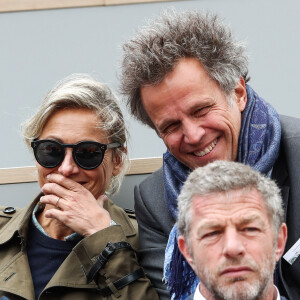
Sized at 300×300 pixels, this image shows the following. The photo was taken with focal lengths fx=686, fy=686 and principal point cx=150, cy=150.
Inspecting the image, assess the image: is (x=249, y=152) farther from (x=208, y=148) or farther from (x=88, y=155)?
(x=88, y=155)

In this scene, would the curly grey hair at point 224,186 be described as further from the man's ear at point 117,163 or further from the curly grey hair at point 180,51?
the man's ear at point 117,163

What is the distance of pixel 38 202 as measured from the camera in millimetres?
3580

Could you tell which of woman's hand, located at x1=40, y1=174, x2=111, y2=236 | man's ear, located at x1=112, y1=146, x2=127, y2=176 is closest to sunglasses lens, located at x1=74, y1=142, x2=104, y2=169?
woman's hand, located at x1=40, y1=174, x2=111, y2=236

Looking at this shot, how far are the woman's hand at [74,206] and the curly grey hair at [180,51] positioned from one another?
53cm

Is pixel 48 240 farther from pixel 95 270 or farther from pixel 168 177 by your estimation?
pixel 168 177

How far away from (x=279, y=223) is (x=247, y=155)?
587 mm

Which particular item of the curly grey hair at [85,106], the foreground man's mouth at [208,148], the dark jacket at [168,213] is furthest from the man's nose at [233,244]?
the curly grey hair at [85,106]

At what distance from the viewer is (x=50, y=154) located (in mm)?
3281

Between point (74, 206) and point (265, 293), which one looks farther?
point (74, 206)

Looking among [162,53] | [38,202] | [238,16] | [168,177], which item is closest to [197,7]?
[238,16]

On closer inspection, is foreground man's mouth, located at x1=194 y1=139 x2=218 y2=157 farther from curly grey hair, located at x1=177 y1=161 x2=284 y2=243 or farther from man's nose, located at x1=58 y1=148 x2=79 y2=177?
man's nose, located at x1=58 y1=148 x2=79 y2=177

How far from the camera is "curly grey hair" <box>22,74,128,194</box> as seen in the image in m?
3.43

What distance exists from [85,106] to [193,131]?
699mm

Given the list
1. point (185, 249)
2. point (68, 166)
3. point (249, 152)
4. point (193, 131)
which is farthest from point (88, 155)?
point (185, 249)
